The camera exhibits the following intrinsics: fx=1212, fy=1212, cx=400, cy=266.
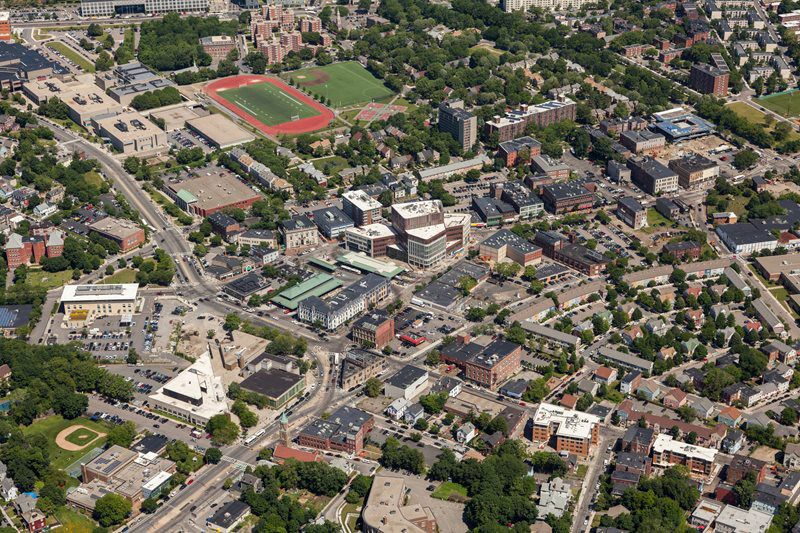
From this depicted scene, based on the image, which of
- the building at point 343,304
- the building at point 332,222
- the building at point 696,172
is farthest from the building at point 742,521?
the building at point 696,172

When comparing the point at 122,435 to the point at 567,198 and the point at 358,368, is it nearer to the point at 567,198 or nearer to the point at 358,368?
the point at 358,368

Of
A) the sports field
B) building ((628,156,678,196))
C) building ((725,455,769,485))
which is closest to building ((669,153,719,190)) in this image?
building ((628,156,678,196))

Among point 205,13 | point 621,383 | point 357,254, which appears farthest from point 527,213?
point 205,13

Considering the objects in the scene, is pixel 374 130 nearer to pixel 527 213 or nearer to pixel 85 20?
pixel 527 213

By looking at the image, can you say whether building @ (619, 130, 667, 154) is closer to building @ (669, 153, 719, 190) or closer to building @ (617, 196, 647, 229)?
building @ (669, 153, 719, 190)

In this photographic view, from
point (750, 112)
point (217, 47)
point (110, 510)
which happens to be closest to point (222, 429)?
point (110, 510)

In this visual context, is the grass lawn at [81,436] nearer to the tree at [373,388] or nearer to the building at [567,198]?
the tree at [373,388]
